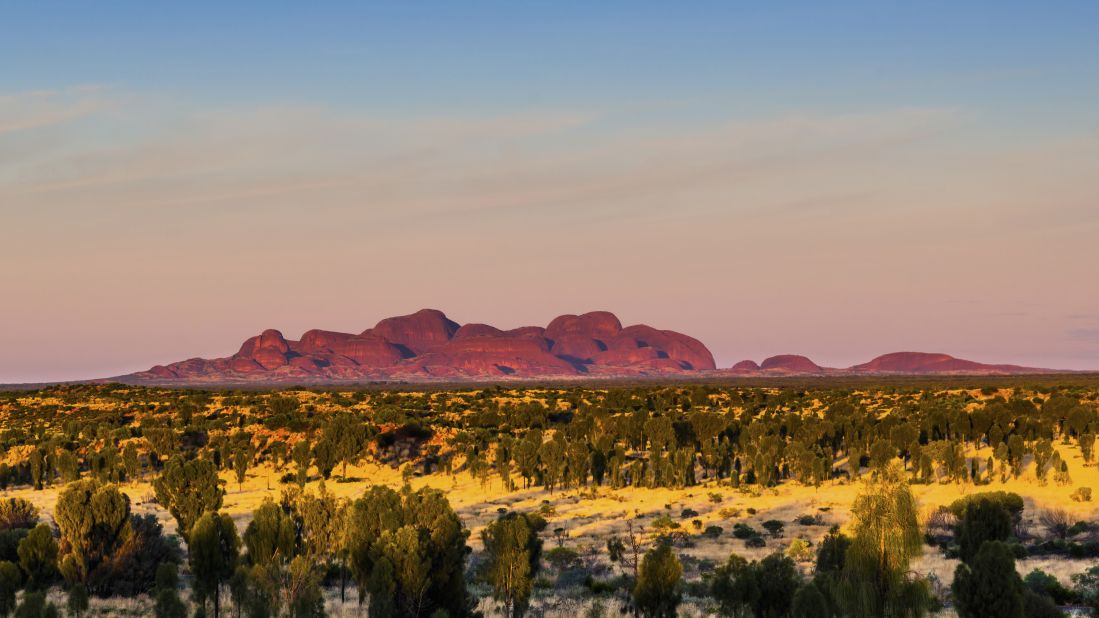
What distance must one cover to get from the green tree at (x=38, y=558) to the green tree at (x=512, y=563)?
51.6 feet

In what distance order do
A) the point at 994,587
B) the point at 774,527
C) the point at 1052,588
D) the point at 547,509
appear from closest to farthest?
1. the point at 994,587
2. the point at 1052,588
3. the point at 774,527
4. the point at 547,509

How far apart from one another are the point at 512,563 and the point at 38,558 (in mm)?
17011

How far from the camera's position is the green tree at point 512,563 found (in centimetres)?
3150

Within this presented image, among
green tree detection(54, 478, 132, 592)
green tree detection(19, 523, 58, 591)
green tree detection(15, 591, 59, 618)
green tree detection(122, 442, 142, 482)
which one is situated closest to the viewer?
green tree detection(15, 591, 59, 618)

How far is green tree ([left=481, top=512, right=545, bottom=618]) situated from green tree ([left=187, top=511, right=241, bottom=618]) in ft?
28.8

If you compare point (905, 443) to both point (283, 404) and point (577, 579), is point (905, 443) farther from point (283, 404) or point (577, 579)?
point (283, 404)

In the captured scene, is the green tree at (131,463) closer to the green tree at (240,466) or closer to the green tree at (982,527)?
the green tree at (240,466)

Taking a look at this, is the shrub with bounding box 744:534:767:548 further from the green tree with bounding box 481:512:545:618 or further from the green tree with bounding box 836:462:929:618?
the green tree with bounding box 836:462:929:618

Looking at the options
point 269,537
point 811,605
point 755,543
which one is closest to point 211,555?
point 269,537

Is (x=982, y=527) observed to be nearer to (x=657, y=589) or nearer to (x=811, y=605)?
(x=811, y=605)

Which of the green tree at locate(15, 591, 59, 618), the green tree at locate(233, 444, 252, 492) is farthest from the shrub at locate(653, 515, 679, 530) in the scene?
the green tree at locate(233, 444, 252, 492)

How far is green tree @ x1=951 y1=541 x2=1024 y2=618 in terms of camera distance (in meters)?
24.8

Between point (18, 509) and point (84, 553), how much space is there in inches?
448

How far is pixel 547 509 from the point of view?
55719 millimetres
